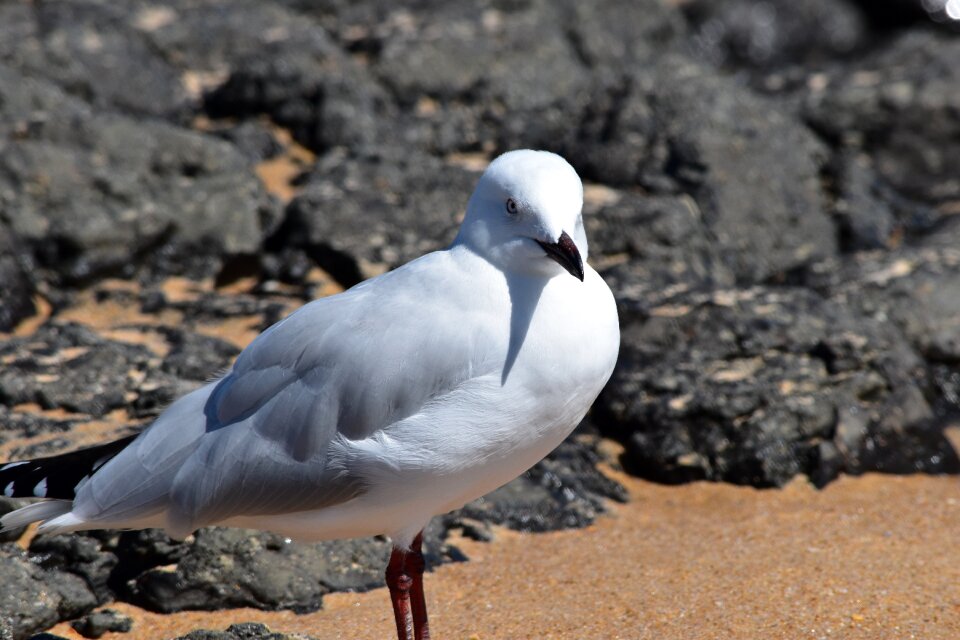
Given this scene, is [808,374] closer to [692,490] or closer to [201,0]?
[692,490]

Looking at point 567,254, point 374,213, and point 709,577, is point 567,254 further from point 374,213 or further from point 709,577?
point 374,213

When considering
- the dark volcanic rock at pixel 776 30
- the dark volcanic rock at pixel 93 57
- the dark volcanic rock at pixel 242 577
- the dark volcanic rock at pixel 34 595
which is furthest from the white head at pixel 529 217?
the dark volcanic rock at pixel 776 30

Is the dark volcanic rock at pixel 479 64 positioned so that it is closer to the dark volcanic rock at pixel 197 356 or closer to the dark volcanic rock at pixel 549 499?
the dark volcanic rock at pixel 197 356

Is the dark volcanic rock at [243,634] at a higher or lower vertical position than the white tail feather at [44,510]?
lower

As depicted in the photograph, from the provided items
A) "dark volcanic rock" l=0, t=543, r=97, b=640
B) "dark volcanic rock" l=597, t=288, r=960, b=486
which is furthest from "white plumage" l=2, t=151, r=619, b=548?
"dark volcanic rock" l=597, t=288, r=960, b=486

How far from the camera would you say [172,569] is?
174 inches

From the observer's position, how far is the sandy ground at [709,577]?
4.14m

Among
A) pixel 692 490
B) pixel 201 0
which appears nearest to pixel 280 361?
pixel 692 490

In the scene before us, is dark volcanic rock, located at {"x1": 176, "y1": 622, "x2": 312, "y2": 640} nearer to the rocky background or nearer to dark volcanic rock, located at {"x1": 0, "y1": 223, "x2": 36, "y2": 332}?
the rocky background

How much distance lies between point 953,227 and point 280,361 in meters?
4.99

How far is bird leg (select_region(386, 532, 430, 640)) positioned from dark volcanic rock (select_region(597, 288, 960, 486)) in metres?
1.93

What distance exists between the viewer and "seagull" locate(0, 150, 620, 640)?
137 inches

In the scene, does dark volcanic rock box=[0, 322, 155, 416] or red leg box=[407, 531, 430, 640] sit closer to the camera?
red leg box=[407, 531, 430, 640]

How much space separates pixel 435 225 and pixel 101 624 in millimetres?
3133
